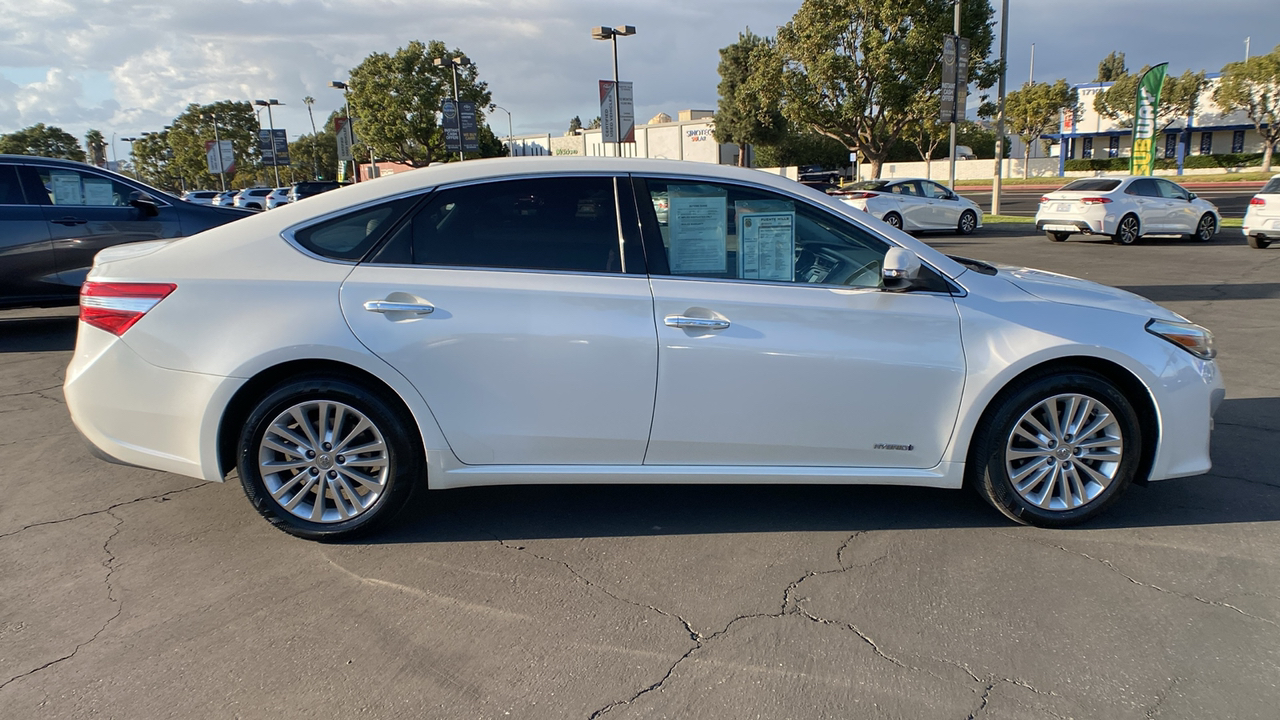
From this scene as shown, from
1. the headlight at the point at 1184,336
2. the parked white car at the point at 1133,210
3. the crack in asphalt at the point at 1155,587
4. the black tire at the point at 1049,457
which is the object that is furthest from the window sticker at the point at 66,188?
the parked white car at the point at 1133,210

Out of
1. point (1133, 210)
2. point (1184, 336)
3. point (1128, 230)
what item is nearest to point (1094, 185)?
point (1133, 210)

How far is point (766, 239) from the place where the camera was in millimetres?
3830

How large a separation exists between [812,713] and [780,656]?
0.32 m

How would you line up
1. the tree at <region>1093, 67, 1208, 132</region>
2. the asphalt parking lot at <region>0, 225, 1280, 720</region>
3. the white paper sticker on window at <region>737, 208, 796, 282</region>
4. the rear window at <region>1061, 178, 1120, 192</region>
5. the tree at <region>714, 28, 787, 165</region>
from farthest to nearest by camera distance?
the tree at <region>714, 28, 787, 165</region> < the tree at <region>1093, 67, 1208, 132</region> < the rear window at <region>1061, 178, 1120, 192</region> < the white paper sticker on window at <region>737, 208, 796, 282</region> < the asphalt parking lot at <region>0, 225, 1280, 720</region>

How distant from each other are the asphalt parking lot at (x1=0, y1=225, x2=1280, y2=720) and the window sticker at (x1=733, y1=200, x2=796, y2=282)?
763mm

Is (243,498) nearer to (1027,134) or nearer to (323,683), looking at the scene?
(323,683)

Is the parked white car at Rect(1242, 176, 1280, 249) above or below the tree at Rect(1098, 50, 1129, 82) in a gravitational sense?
below

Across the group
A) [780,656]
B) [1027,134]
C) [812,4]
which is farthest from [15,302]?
[1027,134]

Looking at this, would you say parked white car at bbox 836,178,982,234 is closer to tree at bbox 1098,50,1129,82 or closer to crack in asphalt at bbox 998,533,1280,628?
crack in asphalt at bbox 998,533,1280,628

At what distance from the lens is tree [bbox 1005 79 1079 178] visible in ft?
189

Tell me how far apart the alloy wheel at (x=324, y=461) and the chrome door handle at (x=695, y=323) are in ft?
4.46

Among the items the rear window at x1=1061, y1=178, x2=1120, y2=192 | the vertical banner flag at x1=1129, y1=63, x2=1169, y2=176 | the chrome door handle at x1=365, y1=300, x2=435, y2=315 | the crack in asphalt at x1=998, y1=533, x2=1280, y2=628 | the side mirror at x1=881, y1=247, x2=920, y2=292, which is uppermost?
the vertical banner flag at x1=1129, y1=63, x2=1169, y2=176

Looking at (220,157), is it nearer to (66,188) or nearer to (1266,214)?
(66,188)

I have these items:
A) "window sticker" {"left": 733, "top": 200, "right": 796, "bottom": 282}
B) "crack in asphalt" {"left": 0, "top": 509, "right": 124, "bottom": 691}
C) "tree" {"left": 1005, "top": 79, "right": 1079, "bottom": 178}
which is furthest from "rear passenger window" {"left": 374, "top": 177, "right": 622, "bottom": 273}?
"tree" {"left": 1005, "top": 79, "right": 1079, "bottom": 178}
